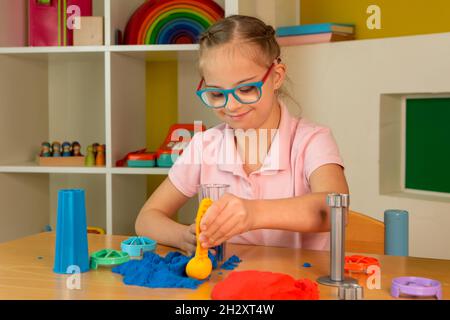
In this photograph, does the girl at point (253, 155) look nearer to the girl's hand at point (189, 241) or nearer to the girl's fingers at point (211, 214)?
the girl's hand at point (189, 241)

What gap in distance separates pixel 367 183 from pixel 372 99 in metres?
0.30

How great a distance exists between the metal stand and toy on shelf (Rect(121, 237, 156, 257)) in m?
0.35

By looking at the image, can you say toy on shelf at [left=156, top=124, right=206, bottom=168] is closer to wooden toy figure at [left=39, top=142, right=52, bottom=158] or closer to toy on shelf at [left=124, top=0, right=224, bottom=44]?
toy on shelf at [left=124, top=0, right=224, bottom=44]

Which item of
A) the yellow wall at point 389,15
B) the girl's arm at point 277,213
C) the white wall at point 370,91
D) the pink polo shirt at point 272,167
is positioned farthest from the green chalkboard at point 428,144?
the girl's arm at point 277,213

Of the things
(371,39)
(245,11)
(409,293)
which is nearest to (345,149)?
(371,39)

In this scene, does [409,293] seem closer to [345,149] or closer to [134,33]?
[345,149]

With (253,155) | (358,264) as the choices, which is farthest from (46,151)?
(358,264)

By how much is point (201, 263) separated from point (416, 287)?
0.29 meters

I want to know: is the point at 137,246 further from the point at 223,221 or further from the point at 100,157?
the point at 100,157

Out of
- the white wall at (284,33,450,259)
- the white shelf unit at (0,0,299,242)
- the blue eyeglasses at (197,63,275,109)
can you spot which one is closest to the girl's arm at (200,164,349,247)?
the blue eyeglasses at (197,63,275,109)

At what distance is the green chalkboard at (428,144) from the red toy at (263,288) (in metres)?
1.53

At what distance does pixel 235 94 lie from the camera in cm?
119

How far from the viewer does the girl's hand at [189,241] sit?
3.38 ft

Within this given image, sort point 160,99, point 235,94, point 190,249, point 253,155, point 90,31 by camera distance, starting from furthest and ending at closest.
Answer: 1. point 160,99
2. point 90,31
3. point 253,155
4. point 235,94
5. point 190,249
